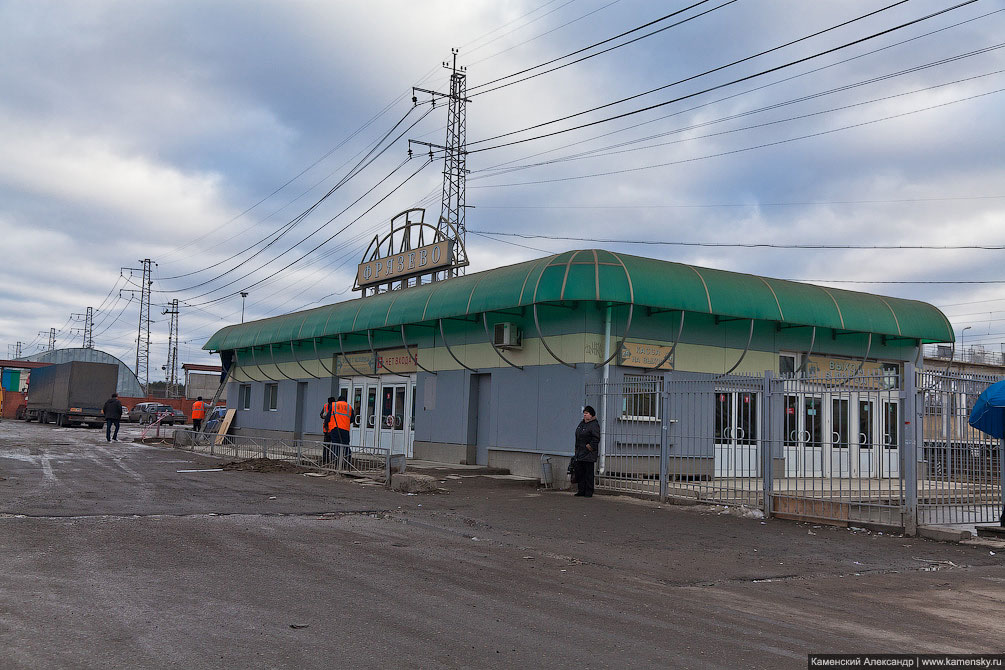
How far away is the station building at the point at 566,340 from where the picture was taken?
712 inches

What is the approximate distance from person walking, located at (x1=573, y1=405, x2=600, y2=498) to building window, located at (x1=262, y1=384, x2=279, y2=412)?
20.6 metres

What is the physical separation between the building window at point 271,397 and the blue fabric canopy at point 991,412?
27211 millimetres

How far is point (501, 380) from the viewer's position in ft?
67.4

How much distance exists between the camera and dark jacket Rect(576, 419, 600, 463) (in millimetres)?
15945

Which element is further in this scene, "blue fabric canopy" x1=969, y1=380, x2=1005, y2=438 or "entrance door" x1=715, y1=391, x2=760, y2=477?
"entrance door" x1=715, y1=391, x2=760, y2=477

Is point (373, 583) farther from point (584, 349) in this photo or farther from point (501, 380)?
point (501, 380)

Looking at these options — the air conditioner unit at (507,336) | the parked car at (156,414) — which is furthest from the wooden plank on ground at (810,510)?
the parked car at (156,414)

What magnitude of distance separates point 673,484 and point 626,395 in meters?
2.26

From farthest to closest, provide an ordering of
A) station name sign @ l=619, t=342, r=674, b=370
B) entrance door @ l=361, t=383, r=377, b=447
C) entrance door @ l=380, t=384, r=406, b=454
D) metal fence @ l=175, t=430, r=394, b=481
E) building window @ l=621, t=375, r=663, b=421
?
entrance door @ l=361, t=383, r=377, b=447
entrance door @ l=380, t=384, r=406, b=454
station name sign @ l=619, t=342, r=674, b=370
metal fence @ l=175, t=430, r=394, b=481
building window @ l=621, t=375, r=663, b=421

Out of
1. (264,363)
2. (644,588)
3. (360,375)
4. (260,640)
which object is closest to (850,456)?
(644,588)

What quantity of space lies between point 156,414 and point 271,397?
24581 millimetres

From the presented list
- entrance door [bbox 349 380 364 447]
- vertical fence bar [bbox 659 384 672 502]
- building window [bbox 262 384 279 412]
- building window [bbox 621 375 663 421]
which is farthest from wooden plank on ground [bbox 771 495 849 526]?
building window [bbox 262 384 279 412]

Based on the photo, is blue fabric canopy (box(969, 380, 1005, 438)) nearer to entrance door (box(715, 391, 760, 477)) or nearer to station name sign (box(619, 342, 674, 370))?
entrance door (box(715, 391, 760, 477))

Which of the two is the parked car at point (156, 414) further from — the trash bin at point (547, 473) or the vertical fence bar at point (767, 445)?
the vertical fence bar at point (767, 445)
